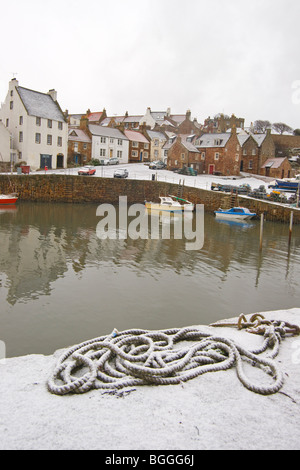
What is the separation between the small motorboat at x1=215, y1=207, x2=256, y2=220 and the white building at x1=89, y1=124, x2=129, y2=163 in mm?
29733

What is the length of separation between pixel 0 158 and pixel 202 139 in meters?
33.6

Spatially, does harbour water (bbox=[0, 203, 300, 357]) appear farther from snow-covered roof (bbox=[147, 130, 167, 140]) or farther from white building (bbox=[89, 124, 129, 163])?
snow-covered roof (bbox=[147, 130, 167, 140])

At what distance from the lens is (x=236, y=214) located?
37.9 metres

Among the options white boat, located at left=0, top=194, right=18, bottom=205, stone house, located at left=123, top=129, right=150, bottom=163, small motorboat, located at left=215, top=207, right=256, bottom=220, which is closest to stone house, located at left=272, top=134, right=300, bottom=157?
stone house, located at left=123, top=129, right=150, bottom=163

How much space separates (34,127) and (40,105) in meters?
4.48

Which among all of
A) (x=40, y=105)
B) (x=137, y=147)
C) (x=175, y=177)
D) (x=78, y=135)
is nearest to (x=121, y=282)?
(x=175, y=177)

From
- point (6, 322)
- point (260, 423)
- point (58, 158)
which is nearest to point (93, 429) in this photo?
point (260, 423)

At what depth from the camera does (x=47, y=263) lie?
17.4 m

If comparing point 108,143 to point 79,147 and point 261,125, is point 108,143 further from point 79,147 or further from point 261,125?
point 261,125

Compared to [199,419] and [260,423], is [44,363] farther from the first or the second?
[260,423]

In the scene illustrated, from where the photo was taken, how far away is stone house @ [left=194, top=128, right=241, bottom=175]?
60.3 meters

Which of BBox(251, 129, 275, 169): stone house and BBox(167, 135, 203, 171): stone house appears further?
BBox(251, 129, 275, 169): stone house

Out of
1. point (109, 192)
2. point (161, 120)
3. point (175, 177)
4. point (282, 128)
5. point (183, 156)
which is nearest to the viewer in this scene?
point (109, 192)
